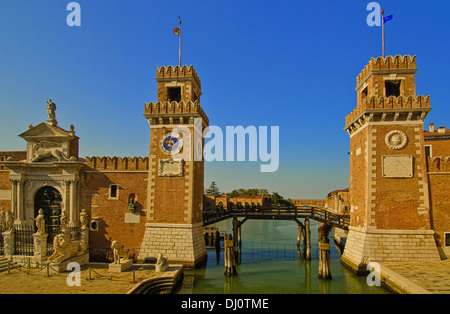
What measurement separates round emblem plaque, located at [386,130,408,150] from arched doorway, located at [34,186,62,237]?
23565 millimetres

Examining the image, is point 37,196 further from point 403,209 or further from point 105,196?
point 403,209

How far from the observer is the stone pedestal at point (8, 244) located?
19328 mm

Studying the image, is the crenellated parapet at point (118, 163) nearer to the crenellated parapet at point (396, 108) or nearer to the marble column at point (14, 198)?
the marble column at point (14, 198)

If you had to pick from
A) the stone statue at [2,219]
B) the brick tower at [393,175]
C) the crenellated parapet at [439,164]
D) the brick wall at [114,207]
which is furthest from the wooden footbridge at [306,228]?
the stone statue at [2,219]

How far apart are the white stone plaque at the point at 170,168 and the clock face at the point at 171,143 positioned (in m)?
0.67

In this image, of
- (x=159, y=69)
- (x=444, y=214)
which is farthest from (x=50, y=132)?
(x=444, y=214)

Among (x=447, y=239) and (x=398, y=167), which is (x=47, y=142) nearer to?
(x=398, y=167)

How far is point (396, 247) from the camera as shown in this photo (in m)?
19.5

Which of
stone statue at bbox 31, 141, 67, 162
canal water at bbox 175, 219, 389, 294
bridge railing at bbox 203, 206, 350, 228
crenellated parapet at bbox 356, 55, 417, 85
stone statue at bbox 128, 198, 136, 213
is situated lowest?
canal water at bbox 175, 219, 389, 294

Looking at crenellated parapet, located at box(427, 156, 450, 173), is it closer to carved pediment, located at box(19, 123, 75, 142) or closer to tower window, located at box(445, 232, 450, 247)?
tower window, located at box(445, 232, 450, 247)

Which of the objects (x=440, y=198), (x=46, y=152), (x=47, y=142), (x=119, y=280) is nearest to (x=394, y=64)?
(x=440, y=198)

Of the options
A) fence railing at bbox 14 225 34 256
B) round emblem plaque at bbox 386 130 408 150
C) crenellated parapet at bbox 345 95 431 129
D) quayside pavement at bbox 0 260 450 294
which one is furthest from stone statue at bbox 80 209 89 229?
round emblem plaque at bbox 386 130 408 150

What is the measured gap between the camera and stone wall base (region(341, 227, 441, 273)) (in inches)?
761
